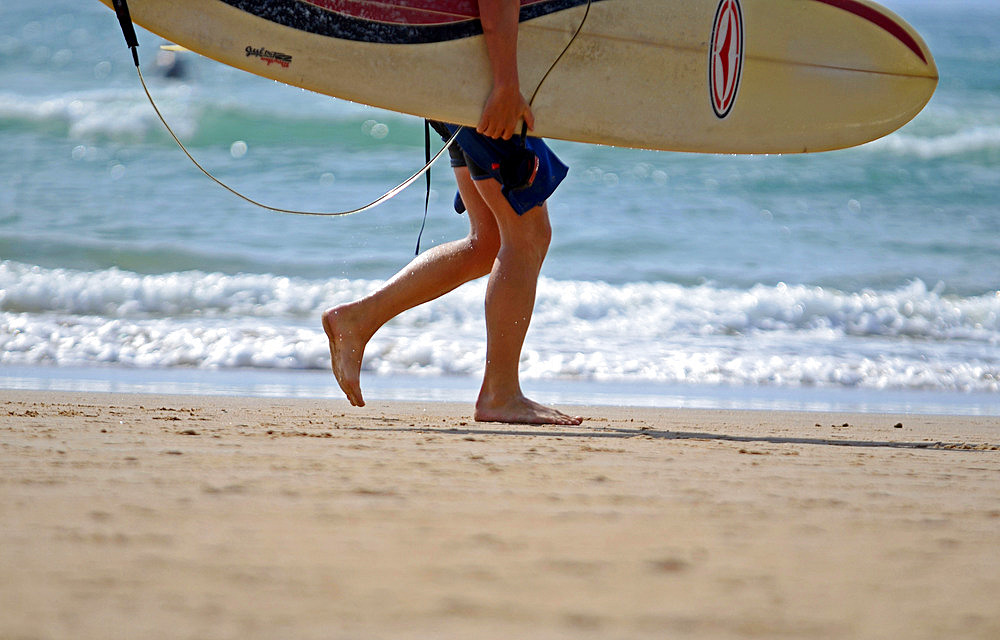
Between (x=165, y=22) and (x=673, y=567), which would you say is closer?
(x=673, y=567)

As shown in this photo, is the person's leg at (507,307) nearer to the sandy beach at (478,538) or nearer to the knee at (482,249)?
the knee at (482,249)

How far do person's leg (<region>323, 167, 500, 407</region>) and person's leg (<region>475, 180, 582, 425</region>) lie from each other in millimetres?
158

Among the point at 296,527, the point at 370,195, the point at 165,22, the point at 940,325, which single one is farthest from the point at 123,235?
the point at 296,527

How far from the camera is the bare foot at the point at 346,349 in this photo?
2672 mm

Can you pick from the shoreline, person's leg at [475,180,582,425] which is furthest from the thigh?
Result: the shoreline

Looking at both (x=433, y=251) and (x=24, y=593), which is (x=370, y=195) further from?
(x=24, y=593)

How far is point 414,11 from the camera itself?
9.33 ft

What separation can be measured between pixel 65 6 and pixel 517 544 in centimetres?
1187

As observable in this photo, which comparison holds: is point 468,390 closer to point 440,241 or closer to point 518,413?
point 518,413

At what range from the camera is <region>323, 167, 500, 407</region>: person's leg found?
268cm

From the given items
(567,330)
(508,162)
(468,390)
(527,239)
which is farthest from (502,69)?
(567,330)

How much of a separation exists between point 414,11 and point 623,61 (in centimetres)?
69

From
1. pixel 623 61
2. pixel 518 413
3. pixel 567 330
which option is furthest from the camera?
pixel 567 330

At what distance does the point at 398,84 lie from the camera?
284 cm
